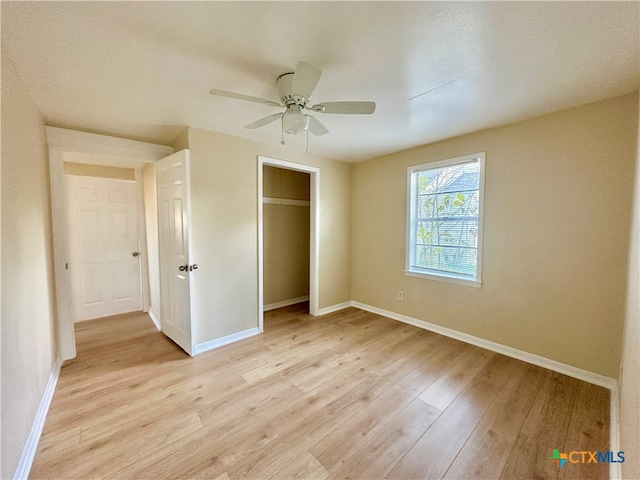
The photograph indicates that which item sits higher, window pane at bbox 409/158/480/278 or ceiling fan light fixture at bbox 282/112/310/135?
ceiling fan light fixture at bbox 282/112/310/135

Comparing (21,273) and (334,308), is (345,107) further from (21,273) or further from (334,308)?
(334,308)

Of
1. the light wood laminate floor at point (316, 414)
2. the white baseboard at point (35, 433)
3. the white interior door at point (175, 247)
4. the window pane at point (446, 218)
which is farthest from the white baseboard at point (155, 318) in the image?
the window pane at point (446, 218)

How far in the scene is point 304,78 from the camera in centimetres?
152

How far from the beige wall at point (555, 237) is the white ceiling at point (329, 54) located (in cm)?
33

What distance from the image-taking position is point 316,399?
2039 mm

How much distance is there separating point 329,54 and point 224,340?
9.72 feet

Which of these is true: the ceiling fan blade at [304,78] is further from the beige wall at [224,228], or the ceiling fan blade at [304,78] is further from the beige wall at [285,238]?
the beige wall at [285,238]

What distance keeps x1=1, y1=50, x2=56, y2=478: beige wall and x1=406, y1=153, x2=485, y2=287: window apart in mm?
3635

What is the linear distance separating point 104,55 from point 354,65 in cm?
153

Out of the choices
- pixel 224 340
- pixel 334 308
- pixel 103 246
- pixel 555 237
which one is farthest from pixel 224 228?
pixel 555 237

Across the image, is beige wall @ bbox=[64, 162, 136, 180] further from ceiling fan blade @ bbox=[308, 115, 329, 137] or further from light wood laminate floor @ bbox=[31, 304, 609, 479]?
ceiling fan blade @ bbox=[308, 115, 329, 137]

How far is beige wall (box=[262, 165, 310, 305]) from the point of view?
4297 millimetres

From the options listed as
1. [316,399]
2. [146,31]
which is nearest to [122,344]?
[316,399]

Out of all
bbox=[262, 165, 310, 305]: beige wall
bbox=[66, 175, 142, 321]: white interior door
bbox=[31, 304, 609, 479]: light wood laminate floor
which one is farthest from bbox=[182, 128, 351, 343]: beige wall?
bbox=[66, 175, 142, 321]: white interior door
